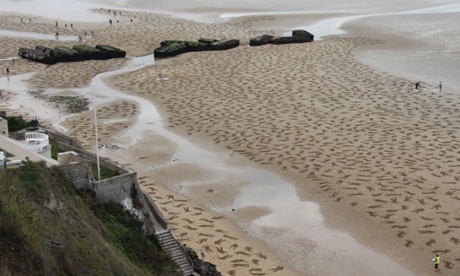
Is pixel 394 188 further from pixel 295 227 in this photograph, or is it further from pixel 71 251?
pixel 71 251

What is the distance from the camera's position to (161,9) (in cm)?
8238

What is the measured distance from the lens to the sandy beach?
2281 cm

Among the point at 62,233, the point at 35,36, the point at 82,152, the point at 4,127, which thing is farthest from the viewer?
the point at 35,36

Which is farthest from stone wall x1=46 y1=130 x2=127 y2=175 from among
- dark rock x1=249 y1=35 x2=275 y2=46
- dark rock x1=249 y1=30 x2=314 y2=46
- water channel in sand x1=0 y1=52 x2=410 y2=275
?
dark rock x1=249 y1=30 x2=314 y2=46

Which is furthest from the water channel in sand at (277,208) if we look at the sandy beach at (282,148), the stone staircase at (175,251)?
the stone staircase at (175,251)

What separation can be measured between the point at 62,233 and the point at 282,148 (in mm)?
19125

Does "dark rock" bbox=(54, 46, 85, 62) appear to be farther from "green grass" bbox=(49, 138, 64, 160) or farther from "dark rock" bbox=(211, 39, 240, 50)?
"green grass" bbox=(49, 138, 64, 160)

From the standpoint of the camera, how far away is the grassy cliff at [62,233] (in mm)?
11414

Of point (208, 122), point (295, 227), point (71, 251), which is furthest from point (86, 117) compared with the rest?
point (71, 251)

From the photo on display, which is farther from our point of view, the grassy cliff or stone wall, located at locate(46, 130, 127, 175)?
stone wall, located at locate(46, 130, 127, 175)

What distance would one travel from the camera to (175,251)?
19750 millimetres

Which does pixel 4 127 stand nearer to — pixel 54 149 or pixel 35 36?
pixel 54 149

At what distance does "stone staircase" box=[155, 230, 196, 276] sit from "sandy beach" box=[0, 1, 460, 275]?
1933 millimetres

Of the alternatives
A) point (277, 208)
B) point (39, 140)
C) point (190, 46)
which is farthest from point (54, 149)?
point (190, 46)
